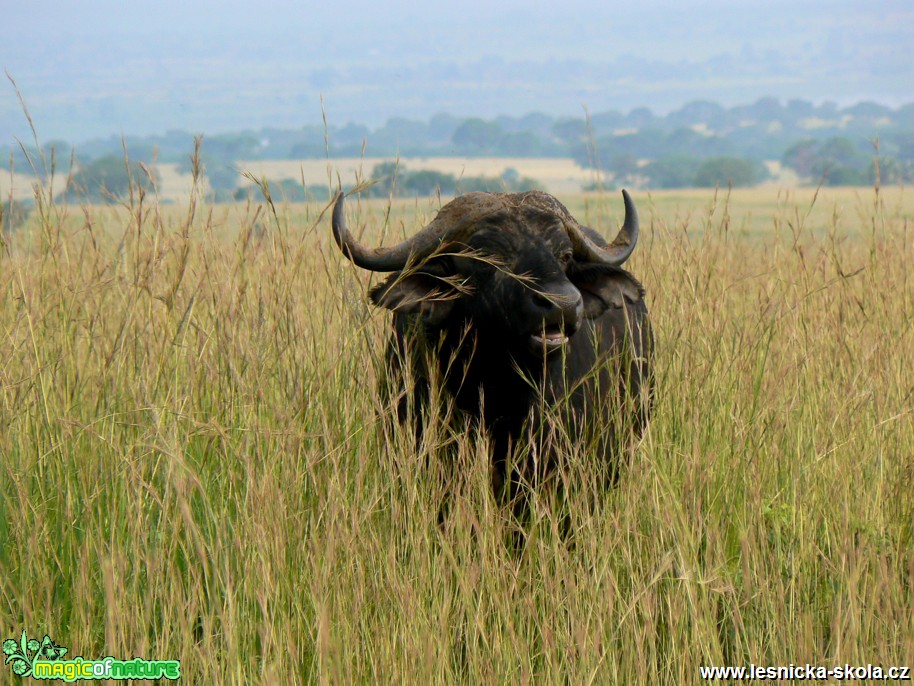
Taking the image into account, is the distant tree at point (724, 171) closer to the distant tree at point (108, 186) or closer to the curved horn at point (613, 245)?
the distant tree at point (108, 186)

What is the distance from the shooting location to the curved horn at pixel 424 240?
4078 millimetres

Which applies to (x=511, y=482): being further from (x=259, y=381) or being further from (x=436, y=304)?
(x=259, y=381)

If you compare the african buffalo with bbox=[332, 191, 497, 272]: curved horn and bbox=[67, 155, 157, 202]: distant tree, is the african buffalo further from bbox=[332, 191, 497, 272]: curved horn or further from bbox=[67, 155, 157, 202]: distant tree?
bbox=[67, 155, 157, 202]: distant tree

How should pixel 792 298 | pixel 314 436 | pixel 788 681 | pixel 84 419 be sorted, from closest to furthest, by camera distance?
pixel 788 681 < pixel 314 436 < pixel 84 419 < pixel 792 298

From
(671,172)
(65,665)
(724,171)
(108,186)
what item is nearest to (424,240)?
(65,665)

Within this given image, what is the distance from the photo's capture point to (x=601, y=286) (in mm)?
4328

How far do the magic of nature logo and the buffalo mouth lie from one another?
5.67 feet

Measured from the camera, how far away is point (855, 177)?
112 metres

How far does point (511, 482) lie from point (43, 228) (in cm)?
234

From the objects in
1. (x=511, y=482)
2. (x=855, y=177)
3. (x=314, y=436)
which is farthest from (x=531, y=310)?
(x=855, y=177)

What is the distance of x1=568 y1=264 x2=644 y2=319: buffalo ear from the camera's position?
4.30 metres

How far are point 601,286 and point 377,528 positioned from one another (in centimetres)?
145

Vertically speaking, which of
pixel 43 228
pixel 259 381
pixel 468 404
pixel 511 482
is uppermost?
pixel 43 228

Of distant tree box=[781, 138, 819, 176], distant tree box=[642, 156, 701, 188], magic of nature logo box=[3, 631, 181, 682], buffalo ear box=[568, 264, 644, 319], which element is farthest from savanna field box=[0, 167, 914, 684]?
distant tree box=[781, 138, 819, 176]
